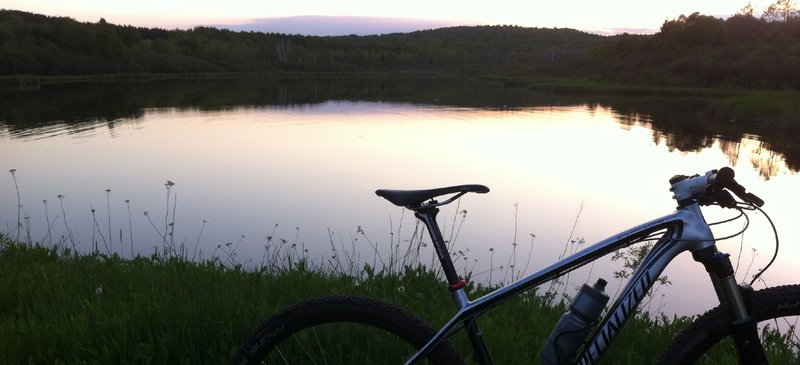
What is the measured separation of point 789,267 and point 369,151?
11371 mm

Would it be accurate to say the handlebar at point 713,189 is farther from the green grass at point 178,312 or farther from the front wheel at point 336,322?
the green grass at point 178,312

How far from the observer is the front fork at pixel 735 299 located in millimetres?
1933

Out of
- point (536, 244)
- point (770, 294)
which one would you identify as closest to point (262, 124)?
point (536, 244)

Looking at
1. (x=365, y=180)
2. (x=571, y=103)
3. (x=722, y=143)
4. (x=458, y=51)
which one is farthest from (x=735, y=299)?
(x=458, y=51)

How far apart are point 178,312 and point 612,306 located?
2415mm

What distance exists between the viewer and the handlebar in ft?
6.21

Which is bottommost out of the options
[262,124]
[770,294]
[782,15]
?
[262,124]

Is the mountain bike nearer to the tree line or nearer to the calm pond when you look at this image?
the calm pond

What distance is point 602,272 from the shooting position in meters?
7.42

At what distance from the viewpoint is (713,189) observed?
195 centimetres

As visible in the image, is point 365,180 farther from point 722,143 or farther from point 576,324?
point 722,143

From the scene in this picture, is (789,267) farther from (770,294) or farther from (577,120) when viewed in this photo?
(577,120)

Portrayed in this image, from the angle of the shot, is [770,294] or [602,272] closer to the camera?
[770,294]

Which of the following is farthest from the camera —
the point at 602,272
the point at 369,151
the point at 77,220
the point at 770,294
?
the point at 369,151
